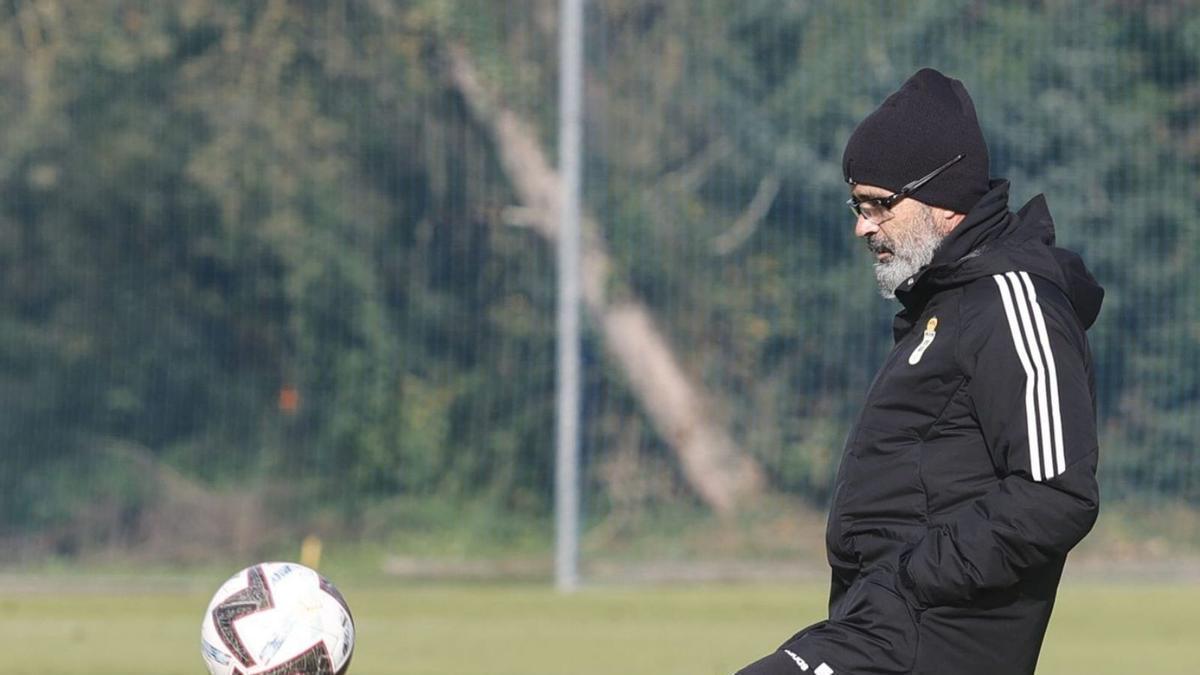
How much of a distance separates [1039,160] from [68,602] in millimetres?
7201

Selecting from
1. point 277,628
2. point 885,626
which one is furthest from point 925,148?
point 277,628

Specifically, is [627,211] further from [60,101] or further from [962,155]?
[962,155]

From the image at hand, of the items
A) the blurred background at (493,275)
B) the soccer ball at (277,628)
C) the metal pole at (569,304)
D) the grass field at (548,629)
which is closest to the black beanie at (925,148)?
the soccer ball at (277,628)

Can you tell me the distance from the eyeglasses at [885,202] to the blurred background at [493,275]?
9401 mm

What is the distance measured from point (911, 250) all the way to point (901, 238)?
39 millimetres

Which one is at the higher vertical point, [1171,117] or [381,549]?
[1171,117]

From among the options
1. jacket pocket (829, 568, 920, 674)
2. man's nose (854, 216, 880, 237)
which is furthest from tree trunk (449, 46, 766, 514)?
jacket pocket (829, 568, 920, 674)

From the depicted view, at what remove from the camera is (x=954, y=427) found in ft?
13.4

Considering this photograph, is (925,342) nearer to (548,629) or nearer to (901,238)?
(901,238)

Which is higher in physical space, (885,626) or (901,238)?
(901,238)

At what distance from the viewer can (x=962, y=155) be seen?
425cm

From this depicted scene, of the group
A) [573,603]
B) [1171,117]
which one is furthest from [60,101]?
[1171,117]

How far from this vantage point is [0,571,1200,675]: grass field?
955 cm

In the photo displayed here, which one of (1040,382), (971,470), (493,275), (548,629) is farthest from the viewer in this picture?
(493,275)
